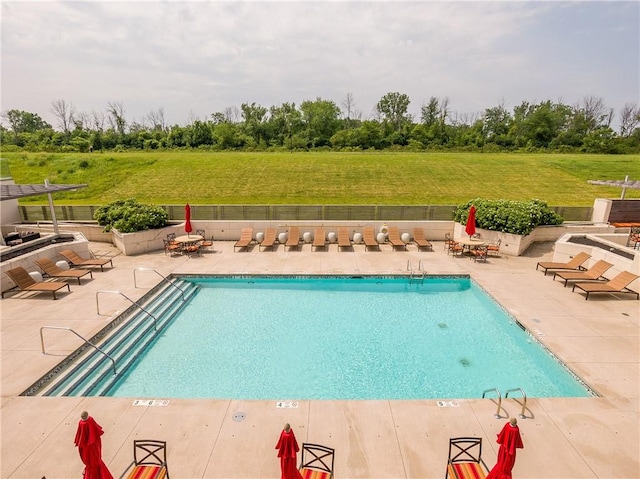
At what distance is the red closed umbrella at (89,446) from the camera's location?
4969 millimetres

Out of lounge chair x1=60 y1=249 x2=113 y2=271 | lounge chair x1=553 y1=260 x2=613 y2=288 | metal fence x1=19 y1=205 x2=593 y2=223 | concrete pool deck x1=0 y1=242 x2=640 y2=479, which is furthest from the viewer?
metal fence x1=19 y1=205 x2=593 y2=223

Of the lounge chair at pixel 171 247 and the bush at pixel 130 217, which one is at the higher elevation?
the bush at pixel 130 217

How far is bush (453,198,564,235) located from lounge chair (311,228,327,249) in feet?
23.8

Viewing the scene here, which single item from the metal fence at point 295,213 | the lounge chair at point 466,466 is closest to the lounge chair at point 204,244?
the metal fence at point 295,213

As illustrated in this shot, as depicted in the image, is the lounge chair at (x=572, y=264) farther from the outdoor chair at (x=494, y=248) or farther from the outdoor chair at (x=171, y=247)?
the outdoor chair at (x=171, y=247)

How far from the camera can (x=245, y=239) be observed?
18750 mm

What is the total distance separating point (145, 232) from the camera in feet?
57.6

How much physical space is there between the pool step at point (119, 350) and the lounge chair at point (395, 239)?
10122mm

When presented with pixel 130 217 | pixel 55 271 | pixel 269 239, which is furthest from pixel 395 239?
pixel 55 271

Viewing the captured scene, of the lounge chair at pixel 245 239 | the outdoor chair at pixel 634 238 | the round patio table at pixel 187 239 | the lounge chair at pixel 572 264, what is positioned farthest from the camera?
the lounge chair at pixel 245 239

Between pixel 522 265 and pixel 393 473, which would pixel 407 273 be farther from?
pixel 393 473

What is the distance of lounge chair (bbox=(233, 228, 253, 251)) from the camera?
18127mm

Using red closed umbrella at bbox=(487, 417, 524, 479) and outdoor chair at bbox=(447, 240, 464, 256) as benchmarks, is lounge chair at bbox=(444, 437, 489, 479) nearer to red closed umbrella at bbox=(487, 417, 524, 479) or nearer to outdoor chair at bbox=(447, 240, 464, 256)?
red closed umbrella at bbox=(487, 417, 524, 479)

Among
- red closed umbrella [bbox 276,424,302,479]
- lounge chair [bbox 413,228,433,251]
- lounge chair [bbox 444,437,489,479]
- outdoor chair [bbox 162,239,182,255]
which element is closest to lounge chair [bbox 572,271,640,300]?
lounge chair [bbox 413,228,433,251]
